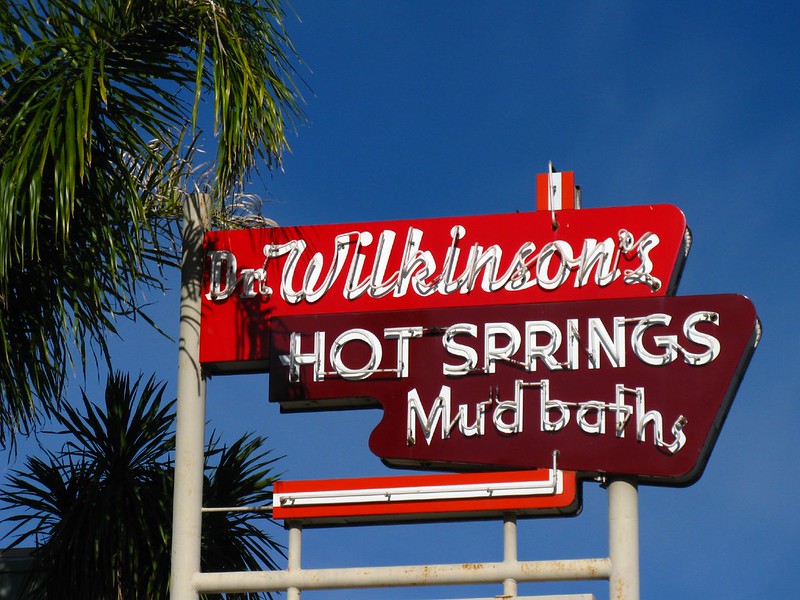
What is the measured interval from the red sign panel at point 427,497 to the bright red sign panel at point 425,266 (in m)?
1.68

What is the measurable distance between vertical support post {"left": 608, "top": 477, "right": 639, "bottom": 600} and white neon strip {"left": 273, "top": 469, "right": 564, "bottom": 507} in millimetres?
523

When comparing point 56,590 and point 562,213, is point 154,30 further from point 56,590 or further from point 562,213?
point 56,590

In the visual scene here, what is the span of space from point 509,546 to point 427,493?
906mm

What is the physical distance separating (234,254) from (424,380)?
2496 mm

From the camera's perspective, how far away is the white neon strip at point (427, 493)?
48.0 ft

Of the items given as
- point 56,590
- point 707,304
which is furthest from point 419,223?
point 56,590

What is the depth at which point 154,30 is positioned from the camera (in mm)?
13734

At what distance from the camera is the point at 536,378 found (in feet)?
50.0

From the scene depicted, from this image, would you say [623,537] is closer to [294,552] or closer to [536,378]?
[536,378]

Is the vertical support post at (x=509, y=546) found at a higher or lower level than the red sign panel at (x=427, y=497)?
lower

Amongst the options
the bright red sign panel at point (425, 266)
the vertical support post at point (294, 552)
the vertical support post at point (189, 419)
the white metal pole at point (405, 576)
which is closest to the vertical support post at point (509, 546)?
the white metal pole at point (405, 576)

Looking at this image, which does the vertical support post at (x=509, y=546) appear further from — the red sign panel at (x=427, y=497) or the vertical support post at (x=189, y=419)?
the vertical support post at (x=189, y=419)

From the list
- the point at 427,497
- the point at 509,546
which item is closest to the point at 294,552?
the point at 427,497

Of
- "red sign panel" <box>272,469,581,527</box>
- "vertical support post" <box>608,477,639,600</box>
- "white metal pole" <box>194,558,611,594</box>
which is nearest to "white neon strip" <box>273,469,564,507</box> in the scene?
"red sign panel" <box>272,469,581,527</box>
